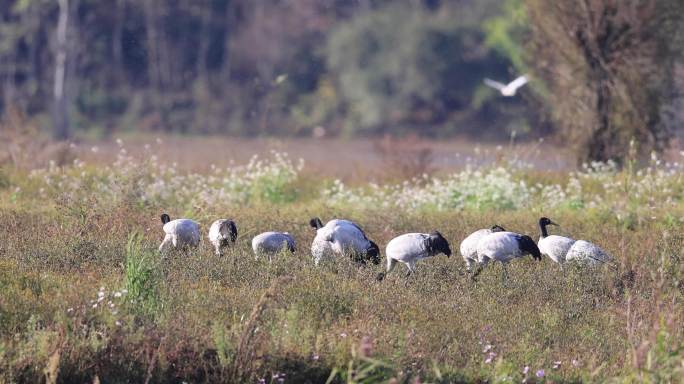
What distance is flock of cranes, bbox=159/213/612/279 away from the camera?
1048 centimetres

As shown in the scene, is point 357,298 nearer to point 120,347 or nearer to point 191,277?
point 191,277

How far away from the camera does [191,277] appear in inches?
386

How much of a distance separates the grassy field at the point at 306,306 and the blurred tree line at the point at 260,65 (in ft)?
82.2

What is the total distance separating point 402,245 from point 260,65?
42.2 metres

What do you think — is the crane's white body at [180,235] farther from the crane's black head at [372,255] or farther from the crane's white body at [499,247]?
the crane's white body at [499,247]

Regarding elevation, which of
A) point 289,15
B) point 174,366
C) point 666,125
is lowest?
point 174,366

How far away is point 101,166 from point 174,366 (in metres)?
11.4

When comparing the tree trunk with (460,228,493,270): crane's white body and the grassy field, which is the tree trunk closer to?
the grassy field

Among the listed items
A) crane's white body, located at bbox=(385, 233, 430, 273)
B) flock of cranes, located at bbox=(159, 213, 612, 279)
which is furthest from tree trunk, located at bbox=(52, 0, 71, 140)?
crane's white body, located at bbox=(385, 233, 430, 273)

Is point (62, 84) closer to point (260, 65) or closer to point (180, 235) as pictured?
point (260, 65)

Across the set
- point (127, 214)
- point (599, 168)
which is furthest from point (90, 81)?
point (127, 214)

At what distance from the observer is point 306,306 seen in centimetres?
895

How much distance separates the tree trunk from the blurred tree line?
67mm

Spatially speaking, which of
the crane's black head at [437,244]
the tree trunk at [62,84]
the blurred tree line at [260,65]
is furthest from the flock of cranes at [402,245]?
the tree trunk at [62,84]
